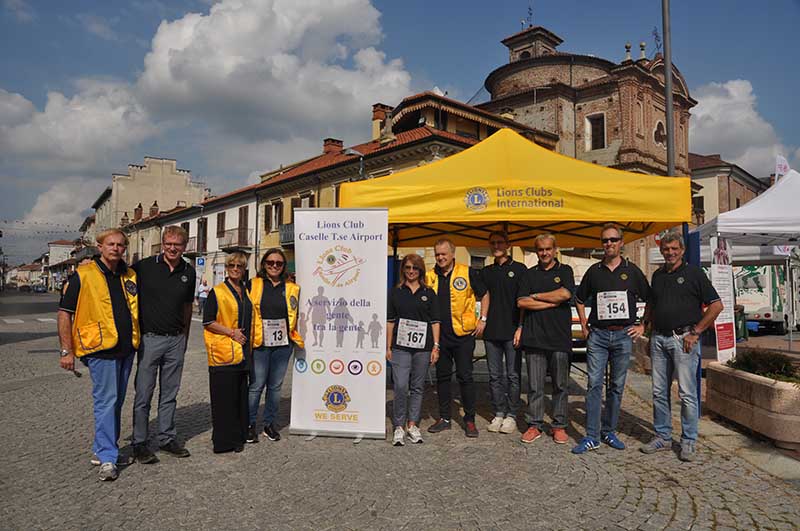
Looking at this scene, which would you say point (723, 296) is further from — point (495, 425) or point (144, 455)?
point (144, 455)

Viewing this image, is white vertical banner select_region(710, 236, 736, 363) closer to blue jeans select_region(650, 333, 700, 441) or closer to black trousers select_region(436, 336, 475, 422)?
blue jeans select_region(650, 333, 700, 441)

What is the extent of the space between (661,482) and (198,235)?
145ft

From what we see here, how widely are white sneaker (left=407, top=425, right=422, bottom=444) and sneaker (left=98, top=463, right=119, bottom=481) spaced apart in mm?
2583

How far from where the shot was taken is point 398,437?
5340mm

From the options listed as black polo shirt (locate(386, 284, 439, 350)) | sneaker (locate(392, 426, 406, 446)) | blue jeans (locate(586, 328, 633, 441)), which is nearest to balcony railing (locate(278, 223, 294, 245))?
black polo shirt (locate(386, 284, 439, 350))

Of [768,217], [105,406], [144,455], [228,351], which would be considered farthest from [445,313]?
[768,217]

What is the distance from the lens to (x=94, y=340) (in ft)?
14.3

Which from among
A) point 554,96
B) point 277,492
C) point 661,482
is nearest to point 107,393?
point 277,492

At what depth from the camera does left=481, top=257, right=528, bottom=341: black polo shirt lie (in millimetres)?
5711

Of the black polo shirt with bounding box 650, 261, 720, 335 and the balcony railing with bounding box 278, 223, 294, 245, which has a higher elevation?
the balcony railing with bounding box 278, 223, 294, 245

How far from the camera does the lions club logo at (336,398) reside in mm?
5641

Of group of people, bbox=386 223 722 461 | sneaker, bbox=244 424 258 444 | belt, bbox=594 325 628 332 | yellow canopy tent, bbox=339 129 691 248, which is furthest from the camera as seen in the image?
yellow canopy tent, bbox=339 129 691 248

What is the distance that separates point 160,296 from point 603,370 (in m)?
4.13

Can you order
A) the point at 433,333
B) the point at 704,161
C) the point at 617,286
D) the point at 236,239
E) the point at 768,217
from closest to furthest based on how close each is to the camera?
1. the point at 617,286
2. the point at 433,333
3. the point at 768,217
4. the point at 236,239
5. the point at 704,161
